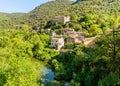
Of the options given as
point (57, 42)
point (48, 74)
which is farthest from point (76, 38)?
point (48, 74)

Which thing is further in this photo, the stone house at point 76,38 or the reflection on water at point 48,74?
the stone house at point 76,38

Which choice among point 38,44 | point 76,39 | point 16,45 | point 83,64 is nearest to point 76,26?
point 76,39

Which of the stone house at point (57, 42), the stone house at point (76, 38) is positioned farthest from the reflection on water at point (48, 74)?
the stone house at point (76, 38)

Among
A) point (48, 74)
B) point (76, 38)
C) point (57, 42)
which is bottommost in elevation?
point (48, 74)

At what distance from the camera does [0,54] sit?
1534 inches

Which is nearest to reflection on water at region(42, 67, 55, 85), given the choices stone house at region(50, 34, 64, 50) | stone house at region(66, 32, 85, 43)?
stone house at region(50, 34, 64, 50)

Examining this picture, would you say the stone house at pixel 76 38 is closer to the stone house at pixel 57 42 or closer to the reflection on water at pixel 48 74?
the stone house at pixel 57 42

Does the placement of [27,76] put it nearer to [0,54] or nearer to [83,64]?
[83,64]

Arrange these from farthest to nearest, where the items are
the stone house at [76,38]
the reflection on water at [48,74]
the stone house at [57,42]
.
Result: the stone house at [76,38]
the stone house at [57,42]
the reflection on water at [48,74]

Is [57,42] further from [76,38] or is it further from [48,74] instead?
[48,74]

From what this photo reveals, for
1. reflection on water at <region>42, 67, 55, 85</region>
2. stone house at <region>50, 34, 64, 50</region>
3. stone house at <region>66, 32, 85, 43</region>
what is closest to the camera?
reflection on water at <region>42, 67, 55, 85</region>

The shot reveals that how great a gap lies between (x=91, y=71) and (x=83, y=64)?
9.93 feet

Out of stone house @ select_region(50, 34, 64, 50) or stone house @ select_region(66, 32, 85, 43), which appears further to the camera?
stone house @ select_region(66, 32, 85, 43)

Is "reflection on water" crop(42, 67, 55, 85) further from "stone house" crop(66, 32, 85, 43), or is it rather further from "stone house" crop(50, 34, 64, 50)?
"stone house" crop(66, 32, 85, 43)
